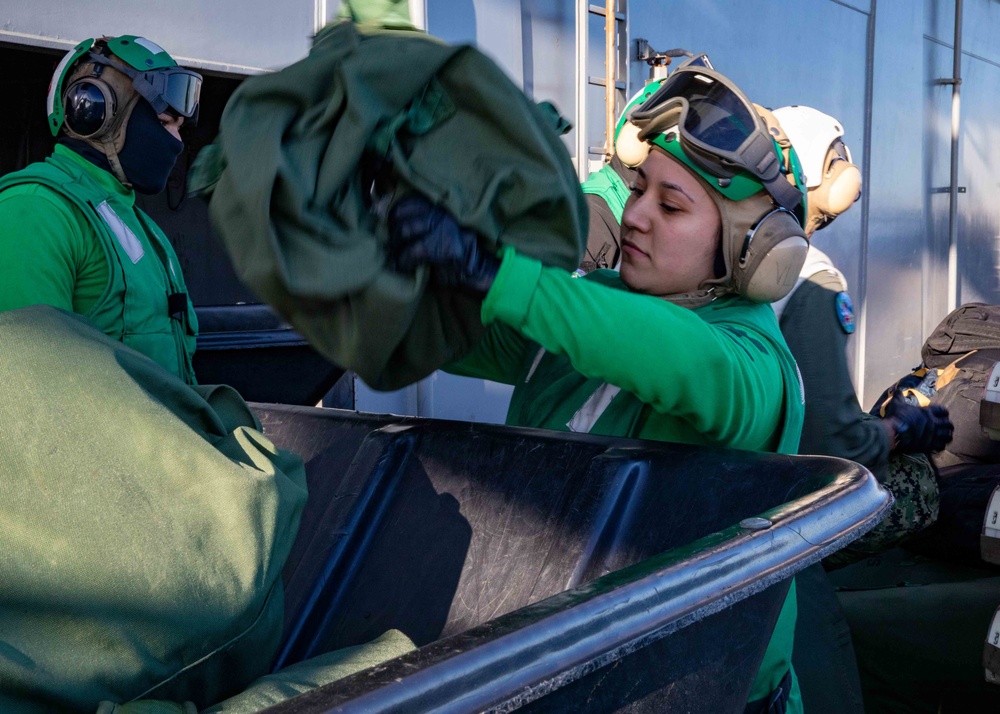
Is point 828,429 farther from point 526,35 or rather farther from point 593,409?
point 526,35

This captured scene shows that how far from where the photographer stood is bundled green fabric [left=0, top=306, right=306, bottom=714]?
0.95m

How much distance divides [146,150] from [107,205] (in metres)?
0.26

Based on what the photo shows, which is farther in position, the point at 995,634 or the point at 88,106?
the point at 88,106

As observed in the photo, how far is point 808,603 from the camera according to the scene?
250 cm

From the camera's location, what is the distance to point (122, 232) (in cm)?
257

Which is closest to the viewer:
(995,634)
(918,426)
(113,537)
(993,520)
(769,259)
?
(113,537)

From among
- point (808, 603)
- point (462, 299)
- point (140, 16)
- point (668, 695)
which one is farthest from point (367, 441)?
point (140, 16)

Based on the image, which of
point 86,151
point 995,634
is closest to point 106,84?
point 86,151

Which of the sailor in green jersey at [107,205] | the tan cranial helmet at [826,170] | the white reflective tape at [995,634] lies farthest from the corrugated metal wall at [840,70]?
the white reflective tape at [995,634]

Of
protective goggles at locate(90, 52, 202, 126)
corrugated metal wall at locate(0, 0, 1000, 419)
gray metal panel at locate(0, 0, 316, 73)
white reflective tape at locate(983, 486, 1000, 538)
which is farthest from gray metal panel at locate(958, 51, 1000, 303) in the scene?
protective goggles at locate(90, 52, 202, 126)

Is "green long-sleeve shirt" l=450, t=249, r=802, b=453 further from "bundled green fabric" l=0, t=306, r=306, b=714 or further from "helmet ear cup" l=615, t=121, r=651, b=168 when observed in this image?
"helmet ear cup" l=615, t=121, r=651, b=168

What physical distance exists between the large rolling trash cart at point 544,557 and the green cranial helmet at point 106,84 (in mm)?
1091

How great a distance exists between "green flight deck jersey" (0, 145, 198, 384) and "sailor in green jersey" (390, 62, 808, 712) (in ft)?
3.93

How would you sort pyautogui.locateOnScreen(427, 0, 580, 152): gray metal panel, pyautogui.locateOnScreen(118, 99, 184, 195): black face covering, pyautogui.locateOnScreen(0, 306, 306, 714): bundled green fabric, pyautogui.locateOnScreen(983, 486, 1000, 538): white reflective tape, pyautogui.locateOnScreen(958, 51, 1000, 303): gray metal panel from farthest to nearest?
pyautogui.locateOnScreen(958, 51, 1000, 303): gray metal panel → pyautogui.locateOnScreen(427, 0, 580, 152): gray metal panel → pyautogui.locateOnScreen(118, 99, 184, 195): black face covering → pyautogui.locateOnScreen(983, 486, 1000, 538): white reflective tape → pyautogui.locateOnScreen(0, 306, 306, 714): bundled green fabric
